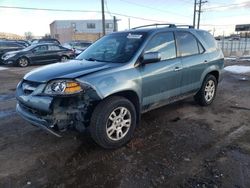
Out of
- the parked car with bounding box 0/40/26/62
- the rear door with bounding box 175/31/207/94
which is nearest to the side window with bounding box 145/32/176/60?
the rear door with bounding box 175/31/207/94

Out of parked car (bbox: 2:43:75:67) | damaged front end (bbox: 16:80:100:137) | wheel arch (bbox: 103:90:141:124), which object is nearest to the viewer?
damaged front end (bbox: 16:80:100:137)

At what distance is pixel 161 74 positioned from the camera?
13.4ft

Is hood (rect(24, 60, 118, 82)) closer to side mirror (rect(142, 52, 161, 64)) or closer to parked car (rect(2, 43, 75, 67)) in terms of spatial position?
side mirror (rect(142, 52, 161, 64))

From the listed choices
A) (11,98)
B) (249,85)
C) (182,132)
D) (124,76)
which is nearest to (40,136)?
(124,76)

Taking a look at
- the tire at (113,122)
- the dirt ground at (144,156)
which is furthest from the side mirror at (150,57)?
the dirt ground at (144,156)

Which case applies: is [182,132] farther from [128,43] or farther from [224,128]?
[128,43]

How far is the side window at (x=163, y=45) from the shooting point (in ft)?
13.2

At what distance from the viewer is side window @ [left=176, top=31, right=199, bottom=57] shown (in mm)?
4566

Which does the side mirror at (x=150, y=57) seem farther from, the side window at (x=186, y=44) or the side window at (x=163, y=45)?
the side window at (x=186, y=44)

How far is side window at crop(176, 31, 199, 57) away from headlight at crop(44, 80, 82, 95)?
7.70 feet

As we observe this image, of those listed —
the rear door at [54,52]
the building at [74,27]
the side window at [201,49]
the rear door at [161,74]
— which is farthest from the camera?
the building at [74,27]

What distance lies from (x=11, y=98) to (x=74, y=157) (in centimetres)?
422

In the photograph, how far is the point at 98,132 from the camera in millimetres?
3270

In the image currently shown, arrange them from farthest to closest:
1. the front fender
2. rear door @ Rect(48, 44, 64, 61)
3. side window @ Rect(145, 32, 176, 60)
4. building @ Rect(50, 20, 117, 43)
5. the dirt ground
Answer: building @ Rect(50, 20, 117, 43) → rear door @ Rect(48, 44, 64, 61) → side window @ Rect(145, 32, 176, 60) → the front fender → the dirt ground
